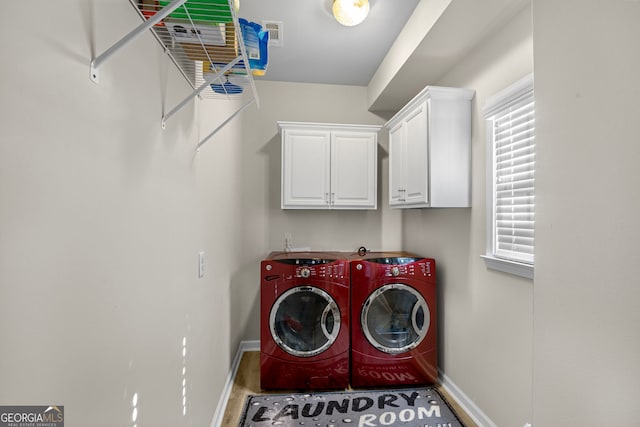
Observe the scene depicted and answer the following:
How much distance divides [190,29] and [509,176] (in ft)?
5.63

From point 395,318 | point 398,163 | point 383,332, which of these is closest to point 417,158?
point 398,163

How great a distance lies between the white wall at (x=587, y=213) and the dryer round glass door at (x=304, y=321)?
1871 millimetres

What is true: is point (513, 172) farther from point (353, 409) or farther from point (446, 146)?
point (353, 409)

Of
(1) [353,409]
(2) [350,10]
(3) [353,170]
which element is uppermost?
(2) [350,10]

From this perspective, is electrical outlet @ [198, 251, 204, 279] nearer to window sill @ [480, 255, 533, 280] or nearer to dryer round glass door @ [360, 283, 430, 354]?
dryer round glass door @ [360, 283, 430, 354]

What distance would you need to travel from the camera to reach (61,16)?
55cm

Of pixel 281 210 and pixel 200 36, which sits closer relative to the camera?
pixel 200 36

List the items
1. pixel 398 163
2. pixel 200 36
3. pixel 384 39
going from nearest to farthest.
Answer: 1. pixel 200 36
2. pixel 384 39
3. pixel 398 163

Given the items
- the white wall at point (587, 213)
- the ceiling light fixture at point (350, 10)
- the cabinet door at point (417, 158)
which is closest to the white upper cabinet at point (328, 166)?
the cabinet door at point (417, 158)

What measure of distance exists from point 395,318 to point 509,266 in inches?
41.5

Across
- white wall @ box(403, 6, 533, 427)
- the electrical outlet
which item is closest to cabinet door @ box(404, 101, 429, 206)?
white wall @ box(403, 6, 533, 427)

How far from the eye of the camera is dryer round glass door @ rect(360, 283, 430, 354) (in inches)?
95.6

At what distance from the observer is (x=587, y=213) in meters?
0.51

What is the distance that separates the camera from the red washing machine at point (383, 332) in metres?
2.41
